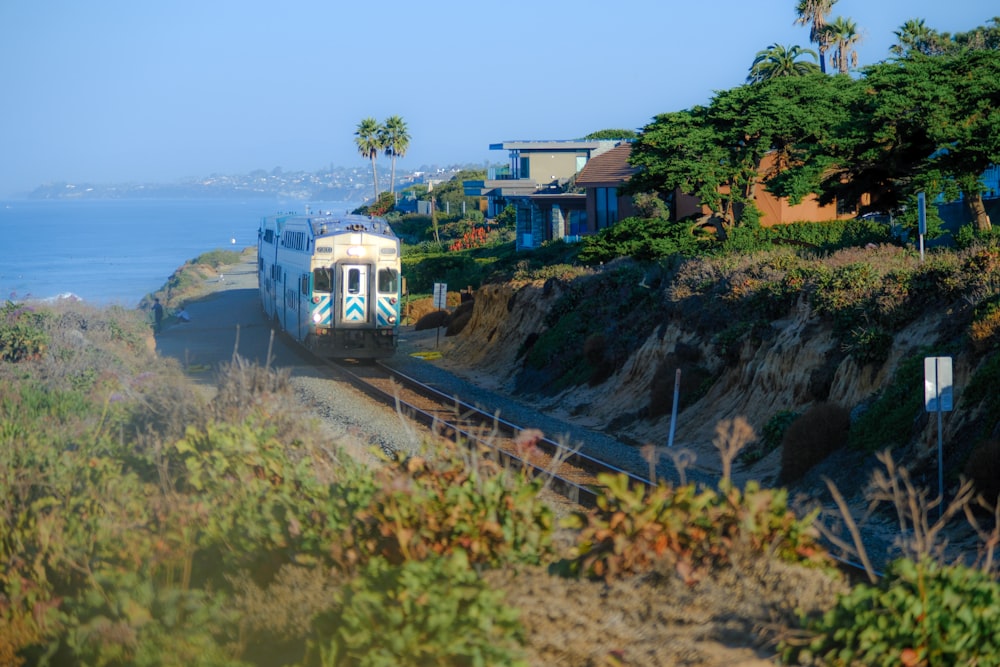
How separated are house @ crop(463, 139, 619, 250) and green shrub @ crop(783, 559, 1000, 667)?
49.9 meters

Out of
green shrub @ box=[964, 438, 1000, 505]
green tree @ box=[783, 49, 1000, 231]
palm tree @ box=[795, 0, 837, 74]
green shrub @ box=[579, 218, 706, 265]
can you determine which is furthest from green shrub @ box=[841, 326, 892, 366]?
palm tree @ box=[795, 0, 837, 74]

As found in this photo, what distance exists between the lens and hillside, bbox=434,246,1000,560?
15.2 meters

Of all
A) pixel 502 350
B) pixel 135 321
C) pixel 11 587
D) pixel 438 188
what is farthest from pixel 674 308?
pixel 438 188

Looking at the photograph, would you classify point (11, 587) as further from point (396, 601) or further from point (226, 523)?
point (396, 601)

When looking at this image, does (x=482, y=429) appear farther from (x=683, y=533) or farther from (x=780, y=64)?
(x=780, y=64)

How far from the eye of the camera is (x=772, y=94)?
3431 centimetres

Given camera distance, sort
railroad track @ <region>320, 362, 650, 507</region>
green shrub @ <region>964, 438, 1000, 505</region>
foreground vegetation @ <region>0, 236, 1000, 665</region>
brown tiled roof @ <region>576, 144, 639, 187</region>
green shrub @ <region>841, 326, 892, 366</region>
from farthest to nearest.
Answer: brown tiled roof @ <region>576, 144, 639, 187</region> → green shrub @ <region>841, 326, 892, 366</region> → green shrub @ <region>964, 438, 1000, 505</region> → railroad track @ <region>320, 362, 650, 507</region> → foreground vegetation @ <region>0, 236, 1000, 665</region>

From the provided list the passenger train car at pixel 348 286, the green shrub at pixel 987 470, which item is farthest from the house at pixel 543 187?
the green shrub at pixel 987 470

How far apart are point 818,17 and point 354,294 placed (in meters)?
49.4

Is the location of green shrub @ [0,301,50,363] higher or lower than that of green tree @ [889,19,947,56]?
lower

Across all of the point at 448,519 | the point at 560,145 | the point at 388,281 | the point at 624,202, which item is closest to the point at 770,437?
the point at 448,519

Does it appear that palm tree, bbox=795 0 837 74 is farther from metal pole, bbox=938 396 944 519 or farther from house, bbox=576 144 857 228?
metal pole, bbox=938 396 944 519

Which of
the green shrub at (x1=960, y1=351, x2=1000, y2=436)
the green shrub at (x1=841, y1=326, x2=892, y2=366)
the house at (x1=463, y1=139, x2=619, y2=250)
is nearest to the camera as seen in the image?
the green shrub at (x1=960, y1=351, x2=1000, y2=436)

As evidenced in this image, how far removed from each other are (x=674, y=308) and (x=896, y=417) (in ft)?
31.8
